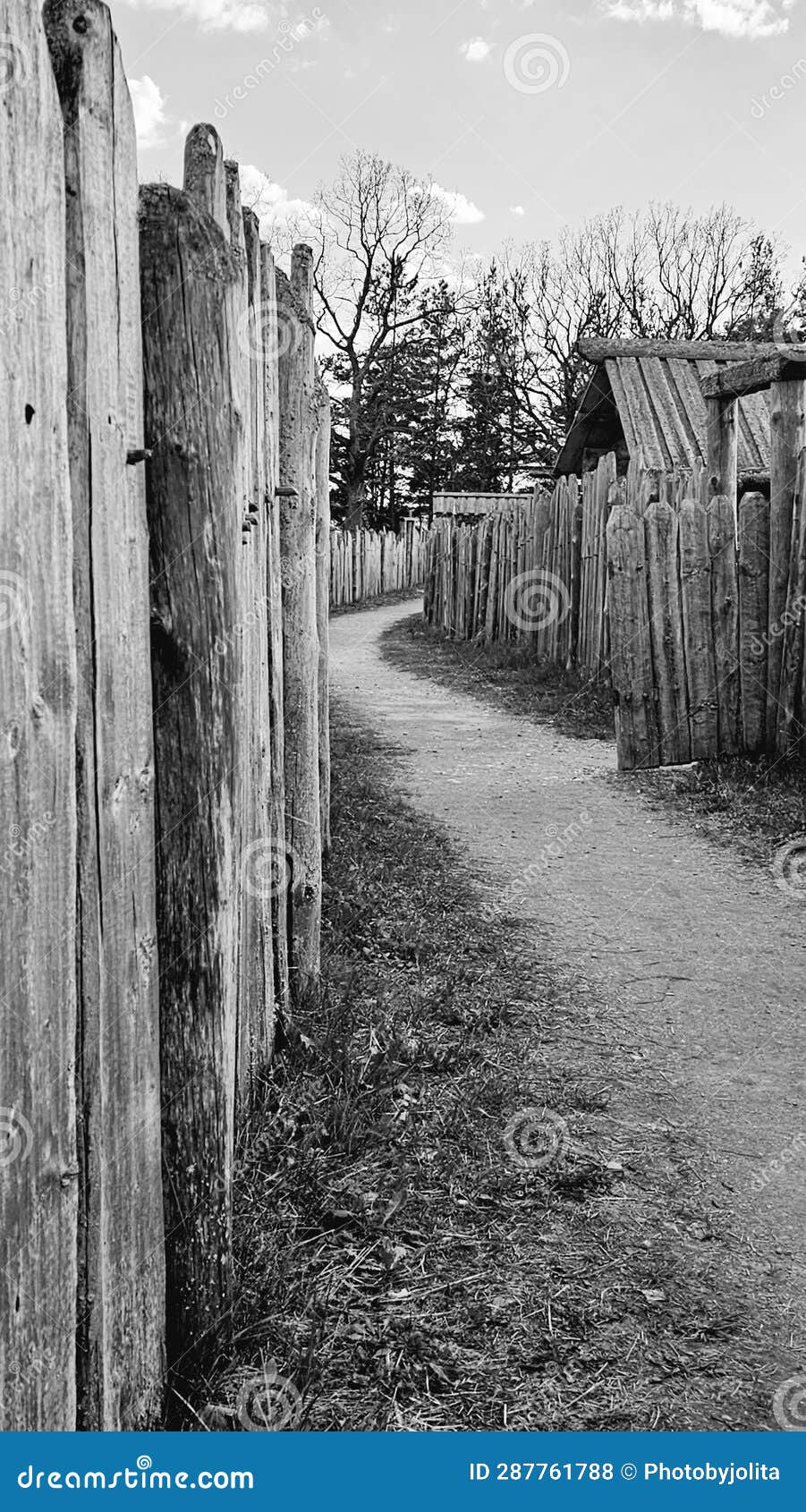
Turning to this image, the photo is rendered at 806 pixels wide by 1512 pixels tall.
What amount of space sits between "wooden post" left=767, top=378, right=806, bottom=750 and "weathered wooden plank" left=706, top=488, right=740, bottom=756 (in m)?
0.22

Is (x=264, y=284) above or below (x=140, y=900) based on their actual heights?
above

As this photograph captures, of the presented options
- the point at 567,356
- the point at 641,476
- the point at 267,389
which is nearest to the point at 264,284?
the point at 267,389

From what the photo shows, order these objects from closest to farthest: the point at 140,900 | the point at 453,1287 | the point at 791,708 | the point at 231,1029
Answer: the point at 140,900, the point at 231,1029, the point at 453,1287, the point at 791,708

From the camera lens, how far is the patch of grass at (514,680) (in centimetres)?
1034

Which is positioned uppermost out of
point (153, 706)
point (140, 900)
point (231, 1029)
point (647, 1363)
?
point (153, 706)

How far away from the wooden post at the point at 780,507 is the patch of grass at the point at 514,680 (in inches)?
83.5

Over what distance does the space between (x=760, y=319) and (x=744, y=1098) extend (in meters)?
47.4

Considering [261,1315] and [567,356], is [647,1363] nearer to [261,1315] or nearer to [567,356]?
[261,1315]

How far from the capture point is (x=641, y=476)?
7.69 meters

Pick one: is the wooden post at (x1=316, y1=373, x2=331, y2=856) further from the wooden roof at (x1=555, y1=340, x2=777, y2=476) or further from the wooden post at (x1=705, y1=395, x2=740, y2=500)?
the wooden roof at (x1=555, y1=340, x2=777, y2=476)

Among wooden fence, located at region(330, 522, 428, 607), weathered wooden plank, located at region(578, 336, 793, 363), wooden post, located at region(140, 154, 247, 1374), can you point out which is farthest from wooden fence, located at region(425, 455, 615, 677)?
wooden post, located at region(140, 154, 247, 1374)

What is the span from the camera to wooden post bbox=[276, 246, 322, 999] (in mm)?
3662

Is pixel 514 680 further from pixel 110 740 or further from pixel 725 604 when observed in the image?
pixel 110 740

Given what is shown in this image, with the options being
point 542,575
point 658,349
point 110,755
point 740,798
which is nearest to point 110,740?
point 110,755
